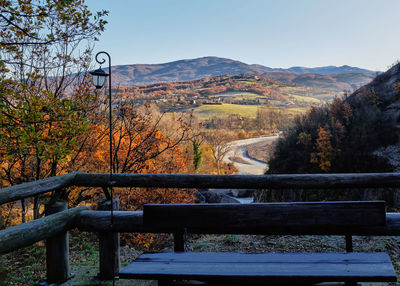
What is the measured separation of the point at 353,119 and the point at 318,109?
112 inches

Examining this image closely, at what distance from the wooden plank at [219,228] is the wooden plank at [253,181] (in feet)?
1.47

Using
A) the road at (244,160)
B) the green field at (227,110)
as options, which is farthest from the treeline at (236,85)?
the road at (244,160)

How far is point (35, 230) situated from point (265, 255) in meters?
2.00

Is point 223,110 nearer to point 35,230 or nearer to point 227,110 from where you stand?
point 227,110

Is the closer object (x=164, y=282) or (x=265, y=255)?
(x=164, y=282)

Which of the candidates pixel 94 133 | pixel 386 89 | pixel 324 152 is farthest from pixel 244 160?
pixel 94 133

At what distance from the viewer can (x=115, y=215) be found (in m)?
3.26

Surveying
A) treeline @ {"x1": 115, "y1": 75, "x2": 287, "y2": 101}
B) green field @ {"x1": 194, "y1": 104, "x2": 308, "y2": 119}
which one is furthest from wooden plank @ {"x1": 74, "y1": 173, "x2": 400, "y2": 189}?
treeline @ {"x1": 115, "y1": 75, "x2": 287, "y2": 101}

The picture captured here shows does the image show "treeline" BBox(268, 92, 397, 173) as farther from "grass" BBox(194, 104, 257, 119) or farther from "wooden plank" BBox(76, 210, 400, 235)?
"grass" BBox(194, 104, 257, 119)

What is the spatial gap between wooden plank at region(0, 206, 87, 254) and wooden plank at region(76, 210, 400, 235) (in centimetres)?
11

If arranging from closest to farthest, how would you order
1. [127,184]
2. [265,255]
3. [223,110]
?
[265,255] < [127,184] < [223,110]

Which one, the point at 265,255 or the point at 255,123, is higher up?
the point at 265,255

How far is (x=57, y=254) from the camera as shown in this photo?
3424mm

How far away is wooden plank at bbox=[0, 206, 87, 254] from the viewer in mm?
2557
